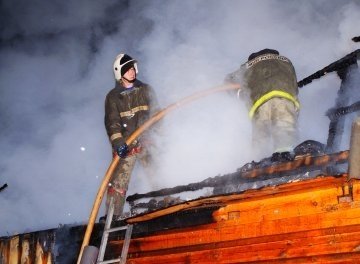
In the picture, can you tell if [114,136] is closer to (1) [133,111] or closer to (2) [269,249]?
(1) [133,111]

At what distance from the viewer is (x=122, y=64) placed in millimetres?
7395

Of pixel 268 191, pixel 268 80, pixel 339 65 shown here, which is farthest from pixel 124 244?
pixel 339 65

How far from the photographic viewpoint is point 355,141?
2939 mm

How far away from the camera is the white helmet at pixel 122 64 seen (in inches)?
292

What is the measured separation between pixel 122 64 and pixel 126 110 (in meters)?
0.94

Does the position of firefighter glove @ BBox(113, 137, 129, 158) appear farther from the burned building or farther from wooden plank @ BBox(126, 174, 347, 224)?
wooden plank @ BBox(126, 174, 347, 224)

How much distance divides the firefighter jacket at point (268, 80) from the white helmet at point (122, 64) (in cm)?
262

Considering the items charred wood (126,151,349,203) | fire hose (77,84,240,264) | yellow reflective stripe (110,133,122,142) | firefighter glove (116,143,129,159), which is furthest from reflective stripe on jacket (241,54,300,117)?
yellow reflective stripe (110,133,122,142)

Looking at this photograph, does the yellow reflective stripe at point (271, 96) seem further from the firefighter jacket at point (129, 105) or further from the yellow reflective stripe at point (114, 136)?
the firefighter jacket at point (129, 105)

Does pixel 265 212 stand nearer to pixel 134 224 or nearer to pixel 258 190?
pixel 258 190

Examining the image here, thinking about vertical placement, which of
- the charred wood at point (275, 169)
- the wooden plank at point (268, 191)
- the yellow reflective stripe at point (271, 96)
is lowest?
the wooden plank at point (268, 191)

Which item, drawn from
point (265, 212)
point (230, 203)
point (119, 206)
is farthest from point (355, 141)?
point (119, 206)

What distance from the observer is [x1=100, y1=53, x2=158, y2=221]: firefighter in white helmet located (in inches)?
281

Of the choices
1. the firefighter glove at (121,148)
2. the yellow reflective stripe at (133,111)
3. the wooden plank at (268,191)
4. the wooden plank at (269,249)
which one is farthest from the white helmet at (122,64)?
the wooden plank at (269,249)
